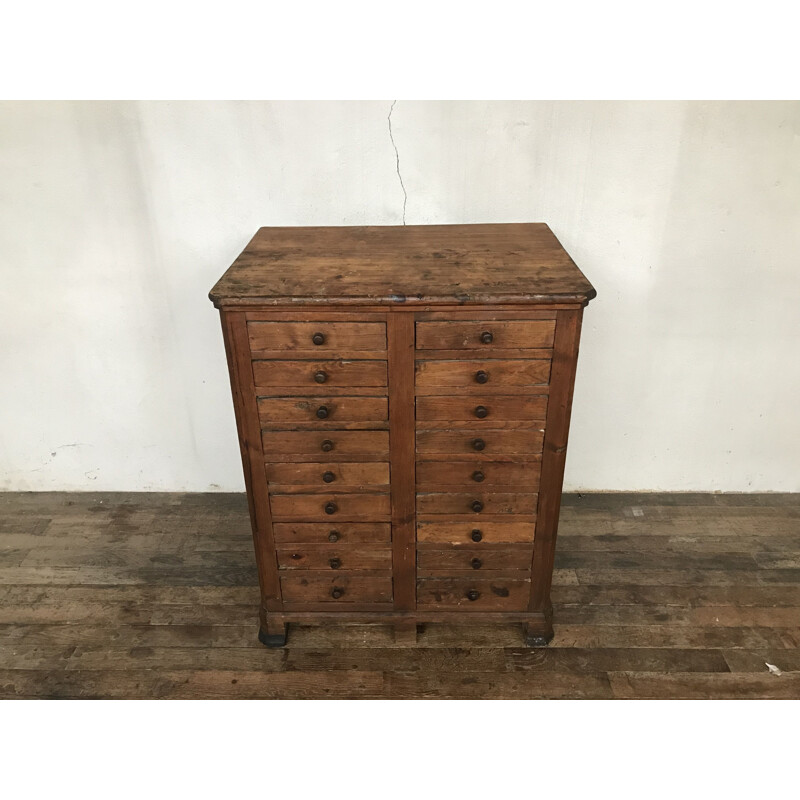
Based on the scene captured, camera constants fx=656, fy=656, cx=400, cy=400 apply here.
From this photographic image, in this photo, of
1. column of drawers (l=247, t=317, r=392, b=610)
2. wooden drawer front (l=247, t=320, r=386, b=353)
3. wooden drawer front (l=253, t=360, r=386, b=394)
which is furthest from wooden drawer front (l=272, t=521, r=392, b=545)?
Result: wooden drawer front (l=247, t=320, r=386, b=353)

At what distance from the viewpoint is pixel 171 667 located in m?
2.18

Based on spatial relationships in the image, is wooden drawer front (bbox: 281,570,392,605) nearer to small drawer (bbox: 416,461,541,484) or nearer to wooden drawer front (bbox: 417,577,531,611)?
wooden drawer front (bbox: 417,577,531,611)

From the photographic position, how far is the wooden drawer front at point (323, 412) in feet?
6.35

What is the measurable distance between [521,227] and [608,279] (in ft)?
1.58

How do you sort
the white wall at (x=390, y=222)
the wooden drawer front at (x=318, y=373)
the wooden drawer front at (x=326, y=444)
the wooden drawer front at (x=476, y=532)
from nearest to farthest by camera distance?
the wooden drawer front at (x=318, y=373) < the wooden drawer front at (x=326, y=444) < the wooden drawer front at (x=476, y=532) < the white wall at (x=390, y=222)

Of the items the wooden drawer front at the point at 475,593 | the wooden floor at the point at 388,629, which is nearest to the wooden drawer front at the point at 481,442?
the wooden drawer front at the point at 475,593

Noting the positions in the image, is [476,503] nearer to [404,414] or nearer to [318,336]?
[404,414]

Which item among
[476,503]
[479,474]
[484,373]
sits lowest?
[476,503]

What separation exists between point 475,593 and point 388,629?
14.0 inches

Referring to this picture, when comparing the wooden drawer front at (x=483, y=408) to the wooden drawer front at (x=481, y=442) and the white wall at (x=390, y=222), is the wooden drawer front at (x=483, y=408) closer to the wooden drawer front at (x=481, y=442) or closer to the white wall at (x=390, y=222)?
the wooden drawer front at (x=481, y=442)

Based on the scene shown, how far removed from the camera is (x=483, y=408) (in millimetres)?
1932

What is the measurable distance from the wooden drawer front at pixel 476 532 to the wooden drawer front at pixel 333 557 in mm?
150

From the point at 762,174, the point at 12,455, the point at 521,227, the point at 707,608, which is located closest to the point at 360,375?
the point at 521,227

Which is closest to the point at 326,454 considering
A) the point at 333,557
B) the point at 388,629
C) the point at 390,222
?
the point at 333,557
